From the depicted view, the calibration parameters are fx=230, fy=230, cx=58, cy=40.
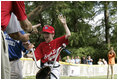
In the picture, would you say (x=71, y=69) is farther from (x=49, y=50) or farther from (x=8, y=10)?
(x=8, y=10)

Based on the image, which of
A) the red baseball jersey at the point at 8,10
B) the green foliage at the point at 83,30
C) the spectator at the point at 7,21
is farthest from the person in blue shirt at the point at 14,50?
the green foliage at the point at 83,30

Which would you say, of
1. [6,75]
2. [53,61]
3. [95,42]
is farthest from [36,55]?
[95,42]

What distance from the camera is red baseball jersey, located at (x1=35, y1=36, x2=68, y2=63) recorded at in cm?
482

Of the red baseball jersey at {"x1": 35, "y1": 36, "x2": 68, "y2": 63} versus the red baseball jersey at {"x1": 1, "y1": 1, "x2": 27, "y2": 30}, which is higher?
the red baseball jersey at {"x1": 1, "y1": 1, "x2": 27, "y2": 30}

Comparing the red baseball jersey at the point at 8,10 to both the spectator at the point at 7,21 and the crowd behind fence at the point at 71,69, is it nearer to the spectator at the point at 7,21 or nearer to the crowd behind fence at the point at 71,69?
the spectator at the point at 7,21

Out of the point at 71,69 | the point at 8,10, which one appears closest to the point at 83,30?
the point at 71,69

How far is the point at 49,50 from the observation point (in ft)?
16.2

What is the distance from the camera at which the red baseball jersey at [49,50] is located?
15.8 ft

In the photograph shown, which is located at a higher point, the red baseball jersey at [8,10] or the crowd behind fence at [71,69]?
the red baseball jersey at [8,10]

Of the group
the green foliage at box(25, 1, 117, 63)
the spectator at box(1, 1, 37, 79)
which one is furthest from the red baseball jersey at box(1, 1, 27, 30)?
the green foliage at box(25, 1, 117, 63)

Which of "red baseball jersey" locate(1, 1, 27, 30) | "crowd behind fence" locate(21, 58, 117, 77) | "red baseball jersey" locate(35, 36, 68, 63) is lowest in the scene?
"crowd behind fence" locate(21, 58, 117, 77)

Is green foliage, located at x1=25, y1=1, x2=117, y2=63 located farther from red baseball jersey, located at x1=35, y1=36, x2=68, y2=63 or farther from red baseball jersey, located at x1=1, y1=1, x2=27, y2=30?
red baseball jersey, located at x1=1, y1=1, x2=27, y2=30

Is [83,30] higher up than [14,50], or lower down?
higher up

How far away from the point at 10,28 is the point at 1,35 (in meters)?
0.76
